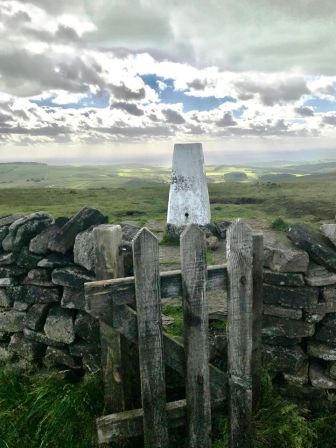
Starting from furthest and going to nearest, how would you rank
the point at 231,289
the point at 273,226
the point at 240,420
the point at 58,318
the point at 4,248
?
the point at 273,226 < the point at 4,248 < the point at 58,318 < the point at 240,420 < the point at 231,289

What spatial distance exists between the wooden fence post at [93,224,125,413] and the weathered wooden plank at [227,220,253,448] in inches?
43.5

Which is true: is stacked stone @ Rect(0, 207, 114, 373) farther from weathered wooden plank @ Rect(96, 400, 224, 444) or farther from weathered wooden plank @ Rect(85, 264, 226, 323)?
weathered wooden plank @ Rect(85, 264, 226, 323)

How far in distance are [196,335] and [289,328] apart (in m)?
1.52

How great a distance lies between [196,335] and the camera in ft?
12.2

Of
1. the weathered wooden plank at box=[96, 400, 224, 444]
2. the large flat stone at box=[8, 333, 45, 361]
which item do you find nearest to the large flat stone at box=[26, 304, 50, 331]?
the large flat stone at box=[8, 333, 45, 361]

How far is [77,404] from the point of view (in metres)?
4.42

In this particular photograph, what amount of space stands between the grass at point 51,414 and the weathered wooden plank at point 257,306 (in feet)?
5.67

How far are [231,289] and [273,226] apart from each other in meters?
6.77

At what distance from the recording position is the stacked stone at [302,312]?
4594 mm

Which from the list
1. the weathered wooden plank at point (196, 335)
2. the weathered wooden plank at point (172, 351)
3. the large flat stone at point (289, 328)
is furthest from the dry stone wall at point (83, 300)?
Result: the weathered wooden plank at point (196, 335)

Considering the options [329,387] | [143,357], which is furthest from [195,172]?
[143,357]

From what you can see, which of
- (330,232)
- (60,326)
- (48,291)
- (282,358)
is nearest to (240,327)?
(282,358)

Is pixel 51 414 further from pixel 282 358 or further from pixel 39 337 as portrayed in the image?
pixel 282 358

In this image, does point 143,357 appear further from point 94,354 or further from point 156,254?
point 94,354
